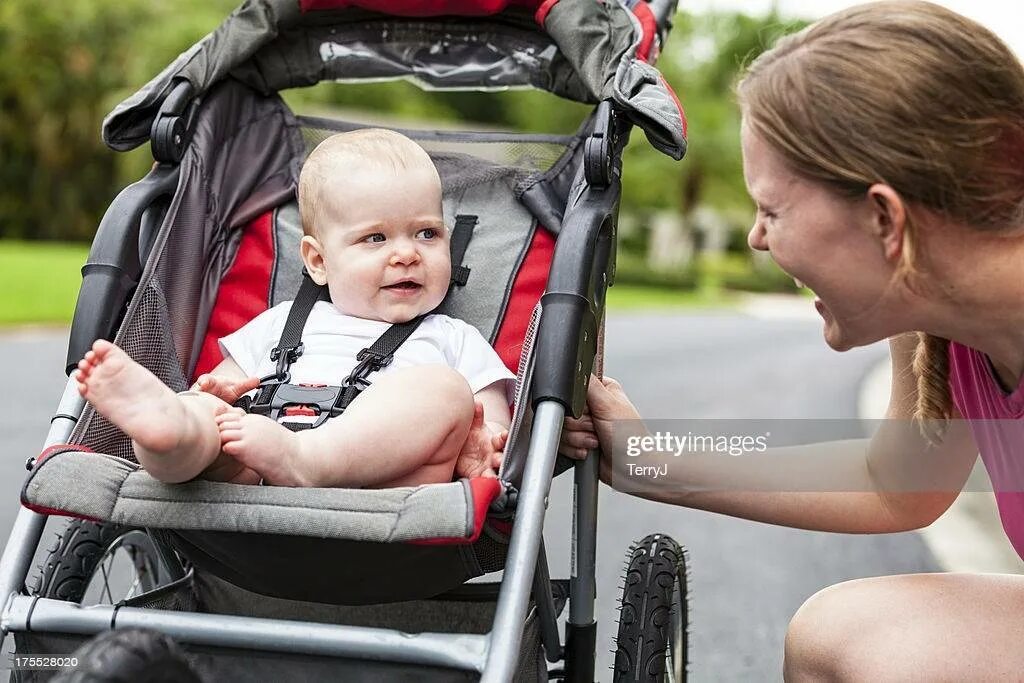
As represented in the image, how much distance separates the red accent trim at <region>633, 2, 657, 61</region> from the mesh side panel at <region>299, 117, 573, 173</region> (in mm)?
352

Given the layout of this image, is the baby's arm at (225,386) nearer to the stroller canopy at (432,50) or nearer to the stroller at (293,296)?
the stroller at (293,296)

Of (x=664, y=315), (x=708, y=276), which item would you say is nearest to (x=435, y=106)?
(x=708, y=276)

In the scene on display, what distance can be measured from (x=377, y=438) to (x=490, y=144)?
1.39 m

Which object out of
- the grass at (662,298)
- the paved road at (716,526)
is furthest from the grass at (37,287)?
the grass at (662,298)

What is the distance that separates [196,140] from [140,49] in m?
26.7

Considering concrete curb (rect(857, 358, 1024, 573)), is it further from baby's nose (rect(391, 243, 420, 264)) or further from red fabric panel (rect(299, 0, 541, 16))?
baby's nose (rect(391, 243, 420, 264))

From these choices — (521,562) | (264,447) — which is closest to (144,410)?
(264,447)

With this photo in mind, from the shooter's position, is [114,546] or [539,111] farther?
[539,111]

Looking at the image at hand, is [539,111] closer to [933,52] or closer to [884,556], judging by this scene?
[884,556]

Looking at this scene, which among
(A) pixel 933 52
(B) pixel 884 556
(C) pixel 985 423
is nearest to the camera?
(A) pixel 933 52

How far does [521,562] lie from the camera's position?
6.55 feet

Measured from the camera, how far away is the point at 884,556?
16.3ft

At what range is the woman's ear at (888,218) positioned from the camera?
1838 mm

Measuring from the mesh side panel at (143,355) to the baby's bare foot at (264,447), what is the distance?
19.3 inches
